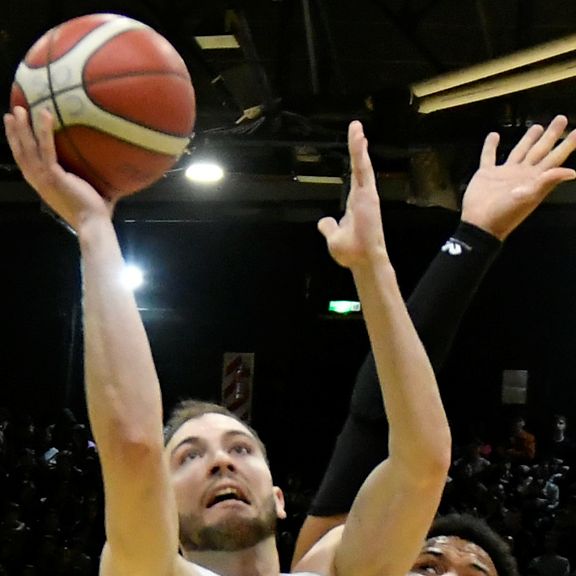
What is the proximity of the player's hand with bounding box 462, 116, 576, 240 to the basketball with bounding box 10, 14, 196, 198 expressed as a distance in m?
0.57

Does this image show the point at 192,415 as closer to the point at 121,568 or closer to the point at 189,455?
the point at 189,455

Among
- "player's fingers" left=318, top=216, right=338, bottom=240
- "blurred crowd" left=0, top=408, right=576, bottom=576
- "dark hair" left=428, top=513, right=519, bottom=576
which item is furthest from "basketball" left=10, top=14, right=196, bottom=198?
"blurred crowd" left=0, top=408, right=576, bottom=576

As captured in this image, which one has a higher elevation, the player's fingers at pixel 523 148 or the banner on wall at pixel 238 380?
the banner on wall at pixel 238 380

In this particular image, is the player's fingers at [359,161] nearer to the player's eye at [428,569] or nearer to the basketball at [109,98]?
the basketball at [109,98]

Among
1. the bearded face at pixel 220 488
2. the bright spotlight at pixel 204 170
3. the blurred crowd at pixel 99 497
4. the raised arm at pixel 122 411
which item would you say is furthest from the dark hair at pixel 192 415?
the blurred crowd at pixel 99 497

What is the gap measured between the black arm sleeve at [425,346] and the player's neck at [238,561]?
0.77ft

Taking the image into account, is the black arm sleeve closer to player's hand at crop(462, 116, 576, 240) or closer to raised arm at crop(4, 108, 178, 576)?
player's hand at crop(462, 116, 576, 240)

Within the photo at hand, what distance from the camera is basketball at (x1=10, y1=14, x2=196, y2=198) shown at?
1.56 metres

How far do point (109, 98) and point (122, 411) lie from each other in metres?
0.46

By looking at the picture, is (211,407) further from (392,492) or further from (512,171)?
(512,171)

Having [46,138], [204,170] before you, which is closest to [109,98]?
[46,138]

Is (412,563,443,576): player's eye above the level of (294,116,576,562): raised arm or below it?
below

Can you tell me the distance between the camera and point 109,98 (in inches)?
62.7

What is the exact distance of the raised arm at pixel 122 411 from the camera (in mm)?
1354
